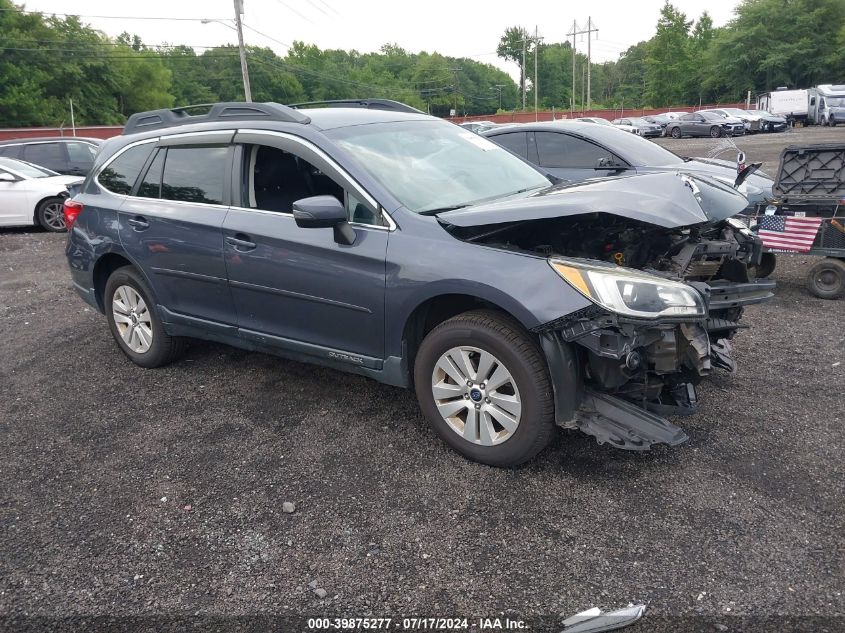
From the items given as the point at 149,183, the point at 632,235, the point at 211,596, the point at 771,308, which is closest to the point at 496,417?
the point at 632,235

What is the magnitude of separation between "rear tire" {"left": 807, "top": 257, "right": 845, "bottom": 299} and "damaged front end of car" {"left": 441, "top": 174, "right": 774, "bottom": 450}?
10.4ft

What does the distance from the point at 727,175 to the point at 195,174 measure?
6.43 m

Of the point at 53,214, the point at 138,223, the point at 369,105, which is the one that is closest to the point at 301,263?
the point at 138,223

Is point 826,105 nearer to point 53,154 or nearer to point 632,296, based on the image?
point 53,154

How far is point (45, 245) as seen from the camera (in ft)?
34.8

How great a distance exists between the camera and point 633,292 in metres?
2.98

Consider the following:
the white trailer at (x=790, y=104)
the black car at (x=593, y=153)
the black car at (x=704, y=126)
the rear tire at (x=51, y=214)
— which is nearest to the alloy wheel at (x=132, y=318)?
the black car at (x=593, y=153)

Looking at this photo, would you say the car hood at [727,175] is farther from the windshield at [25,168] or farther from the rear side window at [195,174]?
the windshield at [25,168]

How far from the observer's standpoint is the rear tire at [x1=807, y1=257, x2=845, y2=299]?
6125mm

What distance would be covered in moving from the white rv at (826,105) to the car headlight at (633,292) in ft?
130

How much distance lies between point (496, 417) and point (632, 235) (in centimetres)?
126

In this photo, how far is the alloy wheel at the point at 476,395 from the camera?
10.7ft

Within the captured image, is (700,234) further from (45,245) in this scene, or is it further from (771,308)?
(45,245)

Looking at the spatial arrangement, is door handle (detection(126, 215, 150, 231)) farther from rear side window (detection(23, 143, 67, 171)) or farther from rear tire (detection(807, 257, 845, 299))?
rear side window (detection(23, 143, 67, 171))
